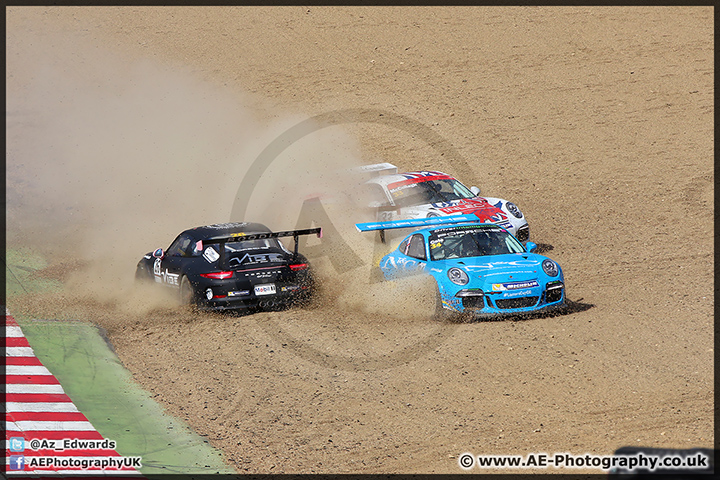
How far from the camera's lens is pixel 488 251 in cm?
1108

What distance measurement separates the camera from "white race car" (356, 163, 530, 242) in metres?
Answer: 14.0

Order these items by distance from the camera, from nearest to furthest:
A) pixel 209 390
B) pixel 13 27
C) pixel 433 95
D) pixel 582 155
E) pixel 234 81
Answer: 1. pixel 209 390
2. pixel 582 155
3. pixel 433 95
4. pixel 234 81
5. pixel 13 27

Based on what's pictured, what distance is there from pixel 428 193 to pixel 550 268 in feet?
15.0

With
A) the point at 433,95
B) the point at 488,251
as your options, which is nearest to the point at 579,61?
the point at 433,95

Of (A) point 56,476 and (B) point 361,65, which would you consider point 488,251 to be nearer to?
(A) point 56,476

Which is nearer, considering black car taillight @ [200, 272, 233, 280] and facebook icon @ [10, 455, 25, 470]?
facebook icon @ [10, 455, 25, 470]

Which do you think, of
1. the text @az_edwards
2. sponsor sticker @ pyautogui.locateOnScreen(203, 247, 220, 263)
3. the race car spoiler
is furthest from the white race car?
the text @az_edwards

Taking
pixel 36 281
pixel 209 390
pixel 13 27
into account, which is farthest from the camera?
pixel 13 27

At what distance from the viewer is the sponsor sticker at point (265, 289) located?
11375 mm

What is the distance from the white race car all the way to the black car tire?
4.11 m

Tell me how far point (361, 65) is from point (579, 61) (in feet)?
23.9

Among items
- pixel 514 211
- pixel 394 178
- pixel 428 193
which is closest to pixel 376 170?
pixel 394 178

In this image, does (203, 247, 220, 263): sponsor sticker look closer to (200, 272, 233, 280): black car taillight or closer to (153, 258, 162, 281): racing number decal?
(200, 272, 233, 280): black car taillight

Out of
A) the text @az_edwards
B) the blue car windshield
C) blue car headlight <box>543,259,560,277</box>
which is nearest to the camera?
the text @az_edwards
